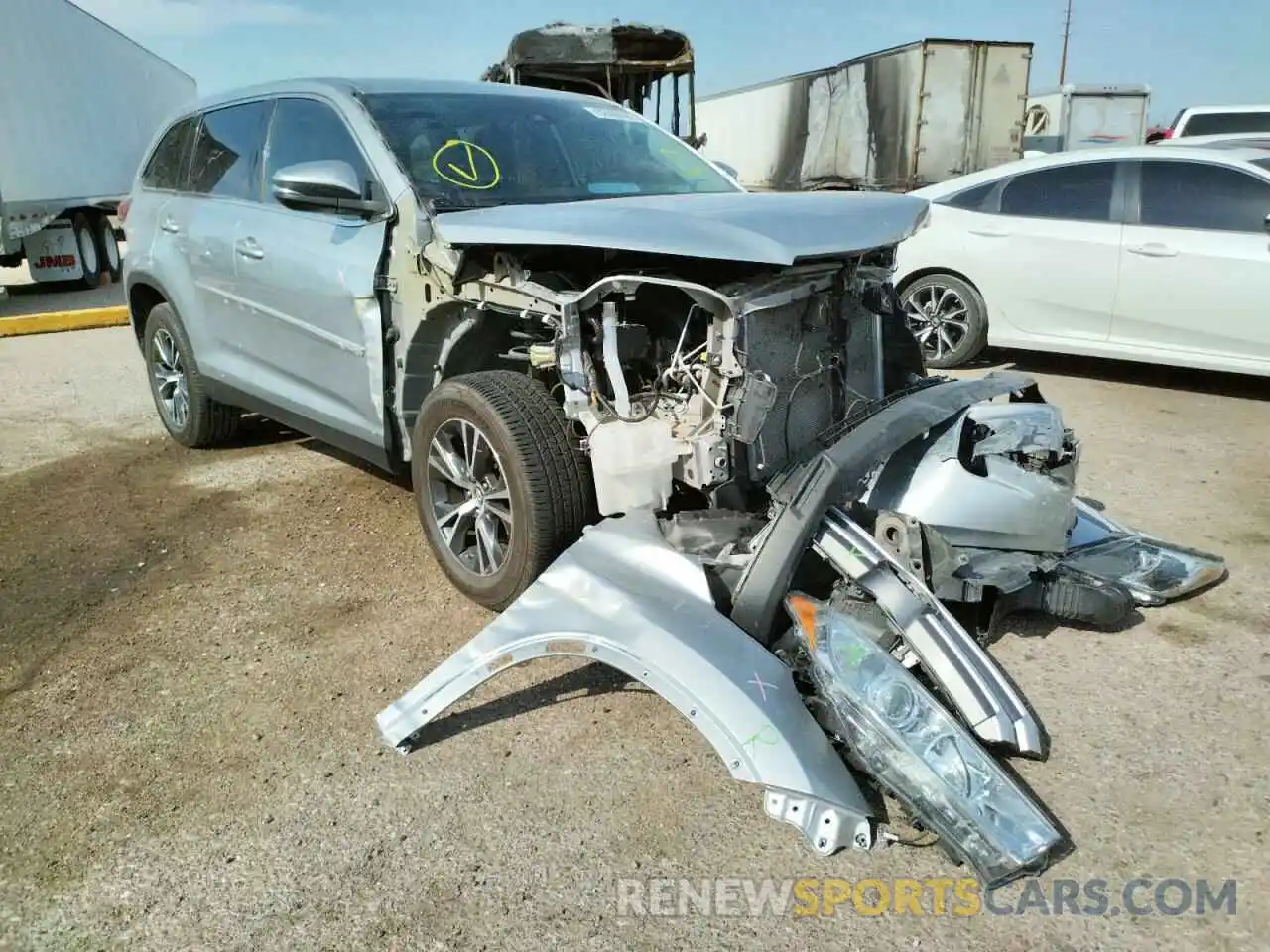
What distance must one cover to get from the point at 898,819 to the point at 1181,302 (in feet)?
16.5

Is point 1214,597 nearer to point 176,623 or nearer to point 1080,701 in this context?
point 1080,701

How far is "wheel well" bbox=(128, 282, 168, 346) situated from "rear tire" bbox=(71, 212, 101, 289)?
30.2 feet

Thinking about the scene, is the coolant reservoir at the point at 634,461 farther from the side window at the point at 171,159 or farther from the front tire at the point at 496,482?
the side window at the point at 171,159

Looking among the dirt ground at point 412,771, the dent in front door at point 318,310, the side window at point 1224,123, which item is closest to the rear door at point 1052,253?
the dirt ground at point 412,771

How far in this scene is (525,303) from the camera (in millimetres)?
3219

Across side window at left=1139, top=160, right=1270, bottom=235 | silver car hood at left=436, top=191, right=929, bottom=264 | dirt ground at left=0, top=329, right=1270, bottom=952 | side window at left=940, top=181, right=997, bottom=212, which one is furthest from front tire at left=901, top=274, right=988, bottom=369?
silver car hood at left=436, top=191, right=929, bottom=264

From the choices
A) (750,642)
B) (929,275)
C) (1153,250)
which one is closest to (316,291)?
(750,642)

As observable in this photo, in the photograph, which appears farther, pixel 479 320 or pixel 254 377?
pixel 254 377

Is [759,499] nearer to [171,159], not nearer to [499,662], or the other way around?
[499,662]

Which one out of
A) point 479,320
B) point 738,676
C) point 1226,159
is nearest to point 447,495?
point 479,320

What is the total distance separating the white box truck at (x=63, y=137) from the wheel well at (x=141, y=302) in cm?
553

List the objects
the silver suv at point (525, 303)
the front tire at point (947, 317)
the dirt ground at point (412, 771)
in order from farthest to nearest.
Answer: the front tire at point (947, 317) → the silver suv at point (525, 303) → the dirt ground at point (412, 771)

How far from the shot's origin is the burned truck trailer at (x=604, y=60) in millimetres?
11570

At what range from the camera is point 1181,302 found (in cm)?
613
